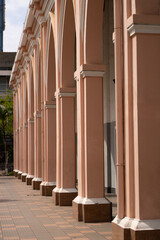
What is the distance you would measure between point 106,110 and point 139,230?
11.3 m

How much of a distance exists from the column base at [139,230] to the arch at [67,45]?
7.23 m

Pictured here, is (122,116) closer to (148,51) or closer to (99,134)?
(148,51)

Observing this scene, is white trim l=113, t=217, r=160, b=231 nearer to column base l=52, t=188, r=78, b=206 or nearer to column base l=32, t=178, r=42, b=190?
column base l=52, t=188, r=78, b=206

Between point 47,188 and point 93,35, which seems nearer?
point 93,35

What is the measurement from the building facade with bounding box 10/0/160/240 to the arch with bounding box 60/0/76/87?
0.03 m

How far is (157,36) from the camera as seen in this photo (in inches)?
294

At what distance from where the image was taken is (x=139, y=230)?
7035 millimetres

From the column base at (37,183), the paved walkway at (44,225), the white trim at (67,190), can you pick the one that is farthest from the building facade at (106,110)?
the paved walkway at (44,225)

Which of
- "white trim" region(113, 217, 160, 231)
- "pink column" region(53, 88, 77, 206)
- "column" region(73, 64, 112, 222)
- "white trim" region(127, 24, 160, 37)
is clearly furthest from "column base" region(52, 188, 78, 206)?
"white trim" region(127, 24, 160, 37)

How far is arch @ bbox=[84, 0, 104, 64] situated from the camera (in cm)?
1072

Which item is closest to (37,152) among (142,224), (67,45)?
(67,45)

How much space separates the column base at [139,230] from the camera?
703 centimetres

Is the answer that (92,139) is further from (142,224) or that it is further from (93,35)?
(142,224)

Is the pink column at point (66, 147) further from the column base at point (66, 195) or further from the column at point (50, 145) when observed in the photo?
the column at point (50, 145)
